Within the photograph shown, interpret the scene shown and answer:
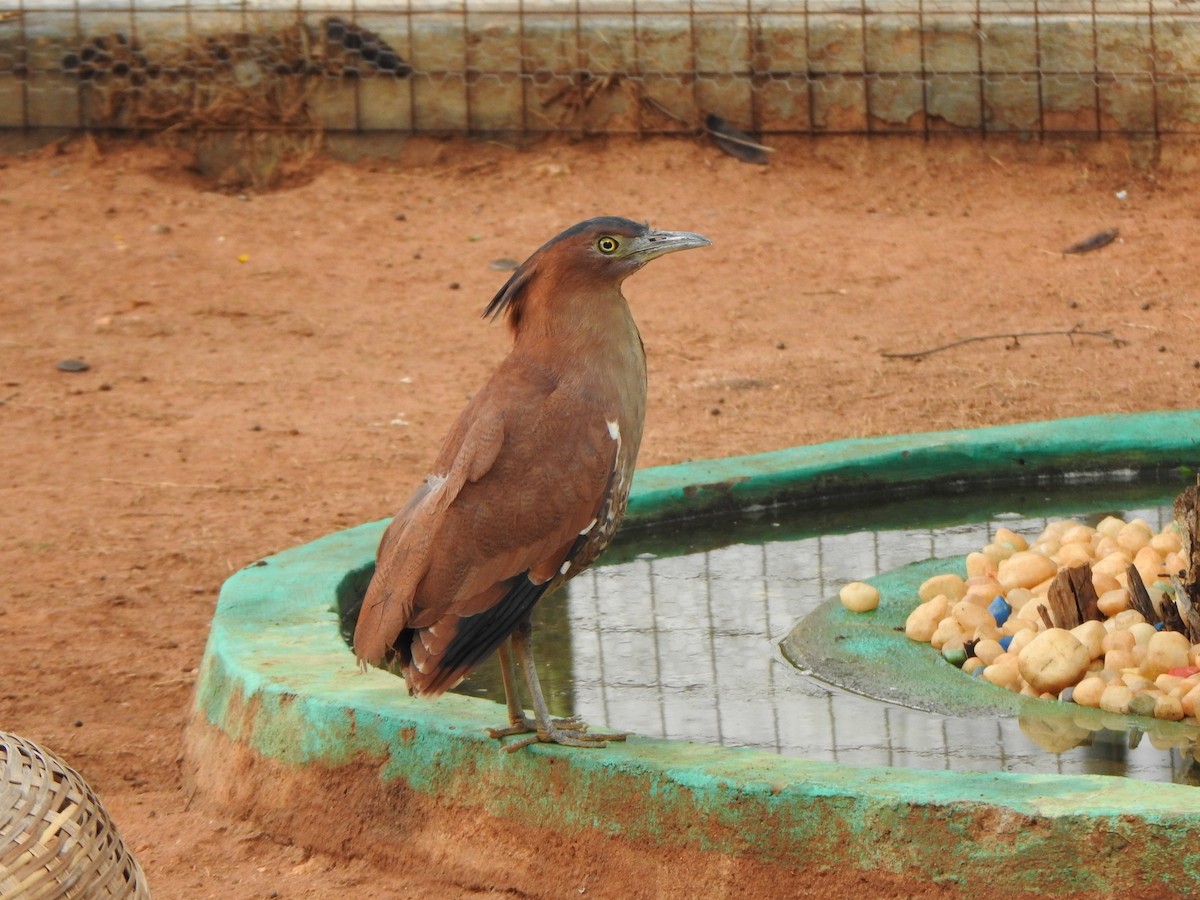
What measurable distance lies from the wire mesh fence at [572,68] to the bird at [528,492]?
7778 mm

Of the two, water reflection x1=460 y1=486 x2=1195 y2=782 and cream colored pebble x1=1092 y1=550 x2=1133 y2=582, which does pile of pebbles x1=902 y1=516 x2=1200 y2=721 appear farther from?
water reflection x1=460 y1=486 x2=1195 y2=782

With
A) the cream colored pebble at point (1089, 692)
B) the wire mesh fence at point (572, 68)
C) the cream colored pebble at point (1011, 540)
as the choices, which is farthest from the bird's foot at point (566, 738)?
the wire mesh fence at point (572, 68)

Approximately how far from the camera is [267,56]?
11195 mm

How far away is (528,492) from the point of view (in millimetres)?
3373

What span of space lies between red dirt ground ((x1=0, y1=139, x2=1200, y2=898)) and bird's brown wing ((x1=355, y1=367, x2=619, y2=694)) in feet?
1.50

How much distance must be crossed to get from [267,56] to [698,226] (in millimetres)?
3000

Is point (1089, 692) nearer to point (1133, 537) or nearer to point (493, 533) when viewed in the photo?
point (1133, 537)

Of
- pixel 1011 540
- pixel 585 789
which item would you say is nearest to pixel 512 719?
pixel 585 789

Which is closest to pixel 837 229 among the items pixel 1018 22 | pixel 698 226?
pixel 698 226

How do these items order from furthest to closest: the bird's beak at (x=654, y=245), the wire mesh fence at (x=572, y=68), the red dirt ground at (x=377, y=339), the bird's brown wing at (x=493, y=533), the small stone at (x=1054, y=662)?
the wire mesh fence at (x=572, y=68), the red dirt ground at (x=377, y=339), the small stone at (x=1054, y=662), the bird's beak at (x=654, y=245), the bird's brown wing at (x=493, y=533)

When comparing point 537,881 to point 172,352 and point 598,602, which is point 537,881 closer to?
point 598,602

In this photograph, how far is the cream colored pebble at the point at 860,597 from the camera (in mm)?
4570

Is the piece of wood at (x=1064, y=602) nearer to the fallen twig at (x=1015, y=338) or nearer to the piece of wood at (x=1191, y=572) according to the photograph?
the piece of wood at (x=1191, y=572)

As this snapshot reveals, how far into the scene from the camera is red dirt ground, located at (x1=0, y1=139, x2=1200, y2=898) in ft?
16.8
